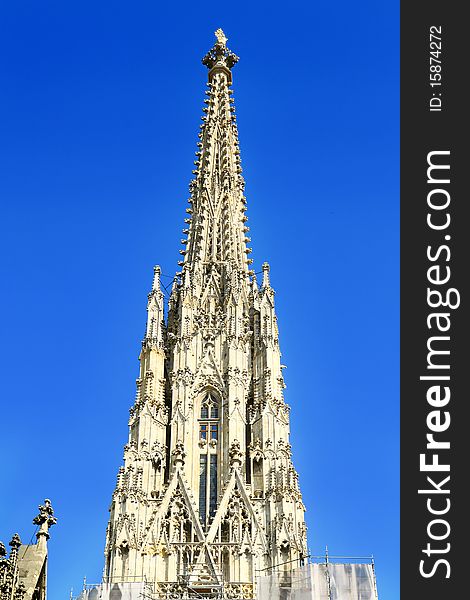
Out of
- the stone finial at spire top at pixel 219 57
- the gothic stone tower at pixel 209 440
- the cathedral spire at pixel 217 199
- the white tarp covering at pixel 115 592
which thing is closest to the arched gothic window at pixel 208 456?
the gothic stone tower at pixel 209 440

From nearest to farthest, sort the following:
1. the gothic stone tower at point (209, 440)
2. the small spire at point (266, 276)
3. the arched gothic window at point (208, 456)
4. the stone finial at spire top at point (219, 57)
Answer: the gothic stone tower at point (209, 440) < the arched gothic window at point (208, 456) < the small spire at point (266, 276) < the stone finial at spire top at point (219, 57)

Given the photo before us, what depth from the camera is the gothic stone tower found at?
4912 cm

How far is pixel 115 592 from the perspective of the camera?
46781 mm

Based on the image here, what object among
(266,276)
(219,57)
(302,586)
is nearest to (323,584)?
(302,586)

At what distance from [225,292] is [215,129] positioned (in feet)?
49.4

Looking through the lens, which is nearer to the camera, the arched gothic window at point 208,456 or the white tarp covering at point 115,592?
the white tarp covering at point 115,592

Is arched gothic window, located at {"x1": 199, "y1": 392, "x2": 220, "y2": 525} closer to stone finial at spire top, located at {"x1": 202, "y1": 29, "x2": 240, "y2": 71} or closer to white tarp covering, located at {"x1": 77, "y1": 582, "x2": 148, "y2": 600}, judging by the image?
white tarp covering, located at {"x1": 77, "y1": 582, "x2": 148, "y2": 600}

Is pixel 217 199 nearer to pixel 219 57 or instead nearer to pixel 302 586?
pixel 219 57

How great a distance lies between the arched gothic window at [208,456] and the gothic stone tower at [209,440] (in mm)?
58

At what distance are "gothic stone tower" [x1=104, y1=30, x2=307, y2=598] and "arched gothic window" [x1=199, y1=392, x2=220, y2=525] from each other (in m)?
0.06

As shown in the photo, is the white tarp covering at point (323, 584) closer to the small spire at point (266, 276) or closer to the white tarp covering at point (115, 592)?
the white tarp covering at point (115, 592)

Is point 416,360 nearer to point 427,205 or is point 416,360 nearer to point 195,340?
point 427,205

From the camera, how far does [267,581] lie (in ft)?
154

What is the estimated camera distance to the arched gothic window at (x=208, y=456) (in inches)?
2064
